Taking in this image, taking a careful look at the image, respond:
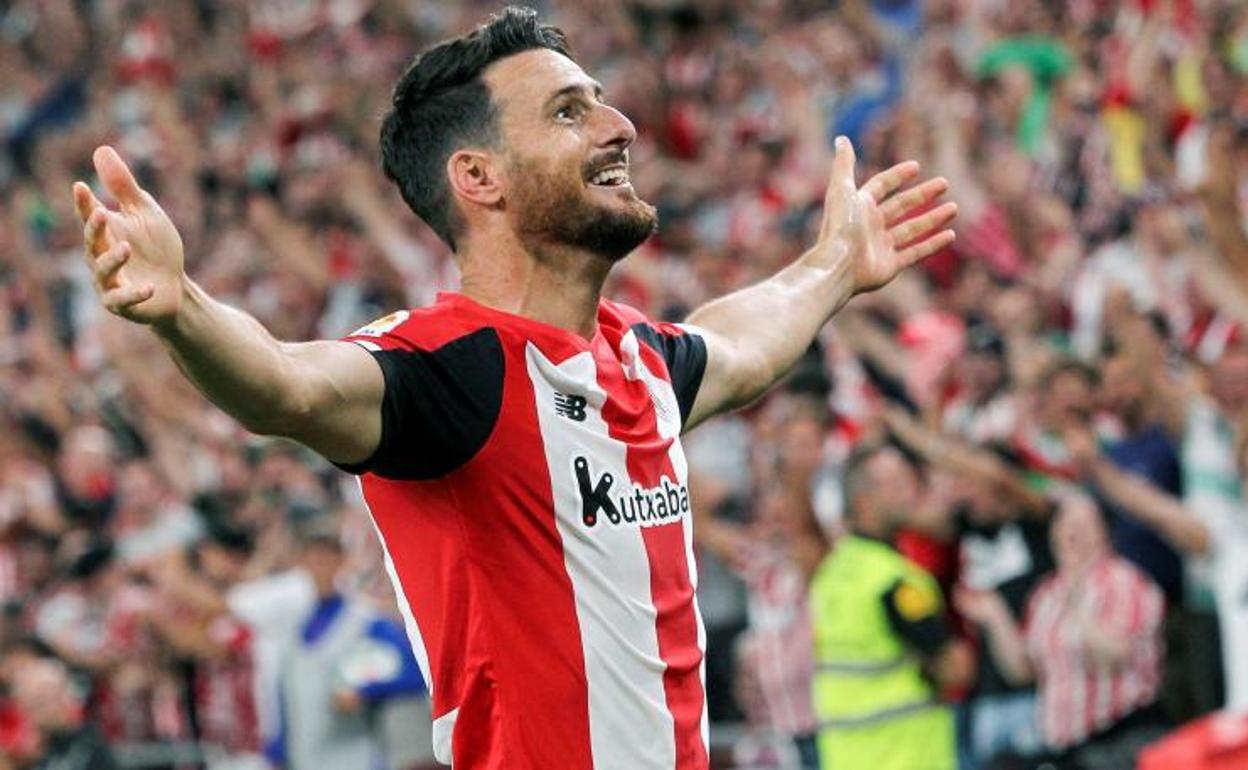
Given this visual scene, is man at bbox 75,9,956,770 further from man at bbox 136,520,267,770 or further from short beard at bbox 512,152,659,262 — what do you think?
man at bbox 136,520,267,770

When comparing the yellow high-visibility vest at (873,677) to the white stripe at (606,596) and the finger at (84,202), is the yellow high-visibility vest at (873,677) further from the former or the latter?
the finger at (84,202)

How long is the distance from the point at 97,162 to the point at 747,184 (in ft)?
29.6

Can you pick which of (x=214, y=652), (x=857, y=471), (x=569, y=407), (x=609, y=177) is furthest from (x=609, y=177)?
(x=214, y=652)

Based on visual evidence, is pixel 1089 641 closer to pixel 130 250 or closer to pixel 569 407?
pixel 569 407

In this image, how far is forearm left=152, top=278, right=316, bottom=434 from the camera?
3.73 m

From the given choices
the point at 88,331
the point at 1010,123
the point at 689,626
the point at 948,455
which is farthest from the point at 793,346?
the point at 88,331

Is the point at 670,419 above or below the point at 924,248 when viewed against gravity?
below

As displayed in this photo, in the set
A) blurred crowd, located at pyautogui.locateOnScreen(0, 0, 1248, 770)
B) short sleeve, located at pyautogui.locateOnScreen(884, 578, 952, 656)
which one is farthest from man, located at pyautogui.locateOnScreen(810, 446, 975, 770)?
blurred crowd, located at pyautogui.locateOnScreen(0, 0, 1248, 770)

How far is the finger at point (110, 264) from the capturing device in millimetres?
3625

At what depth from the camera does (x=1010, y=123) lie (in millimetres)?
11453

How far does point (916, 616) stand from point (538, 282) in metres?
3.82

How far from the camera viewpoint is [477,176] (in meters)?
4.48

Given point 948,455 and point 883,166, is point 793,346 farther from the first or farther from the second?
point 883,166

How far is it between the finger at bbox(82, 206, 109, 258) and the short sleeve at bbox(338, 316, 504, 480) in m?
0.59
